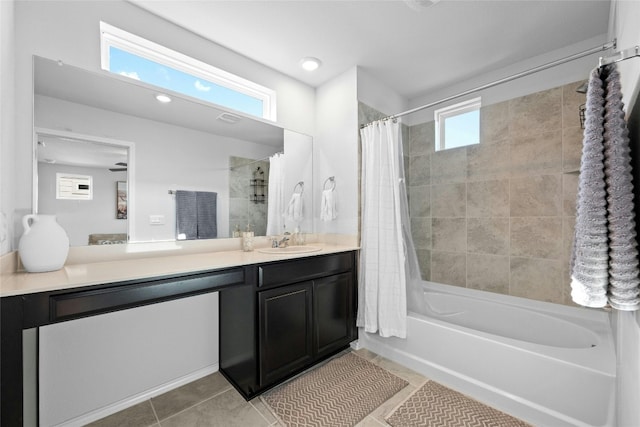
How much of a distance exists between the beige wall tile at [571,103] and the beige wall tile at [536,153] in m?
0.09

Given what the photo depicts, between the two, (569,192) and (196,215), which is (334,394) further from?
(569,192)

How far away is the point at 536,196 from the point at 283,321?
2.28m

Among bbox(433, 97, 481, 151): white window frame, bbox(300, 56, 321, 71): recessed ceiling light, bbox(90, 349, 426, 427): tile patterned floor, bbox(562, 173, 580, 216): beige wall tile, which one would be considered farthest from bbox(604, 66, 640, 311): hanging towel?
bbox(433, 97, 481, 151): white window frame

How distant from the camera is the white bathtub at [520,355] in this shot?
1.38 m

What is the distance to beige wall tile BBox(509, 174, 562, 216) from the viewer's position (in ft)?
7.09

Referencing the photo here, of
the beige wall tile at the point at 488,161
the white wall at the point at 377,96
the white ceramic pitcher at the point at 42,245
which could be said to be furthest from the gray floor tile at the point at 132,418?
the beige wall tile at the point at 488,161

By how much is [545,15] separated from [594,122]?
164 cm

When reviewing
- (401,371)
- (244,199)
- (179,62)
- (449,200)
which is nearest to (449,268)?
(449,200)

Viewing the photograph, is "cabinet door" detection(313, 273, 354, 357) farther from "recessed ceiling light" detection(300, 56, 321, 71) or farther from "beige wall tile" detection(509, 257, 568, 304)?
"recessed ceiling light" detection(300, 56, 321, 71)

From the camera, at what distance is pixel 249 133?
2262 mm

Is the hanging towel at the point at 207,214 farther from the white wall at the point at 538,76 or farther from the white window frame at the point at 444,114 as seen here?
the white wall at the point at 538,76

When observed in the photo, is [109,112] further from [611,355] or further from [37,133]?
[611,355]

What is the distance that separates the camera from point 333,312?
2150 millimetres

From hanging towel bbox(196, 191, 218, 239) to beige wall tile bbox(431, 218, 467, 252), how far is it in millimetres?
2206
